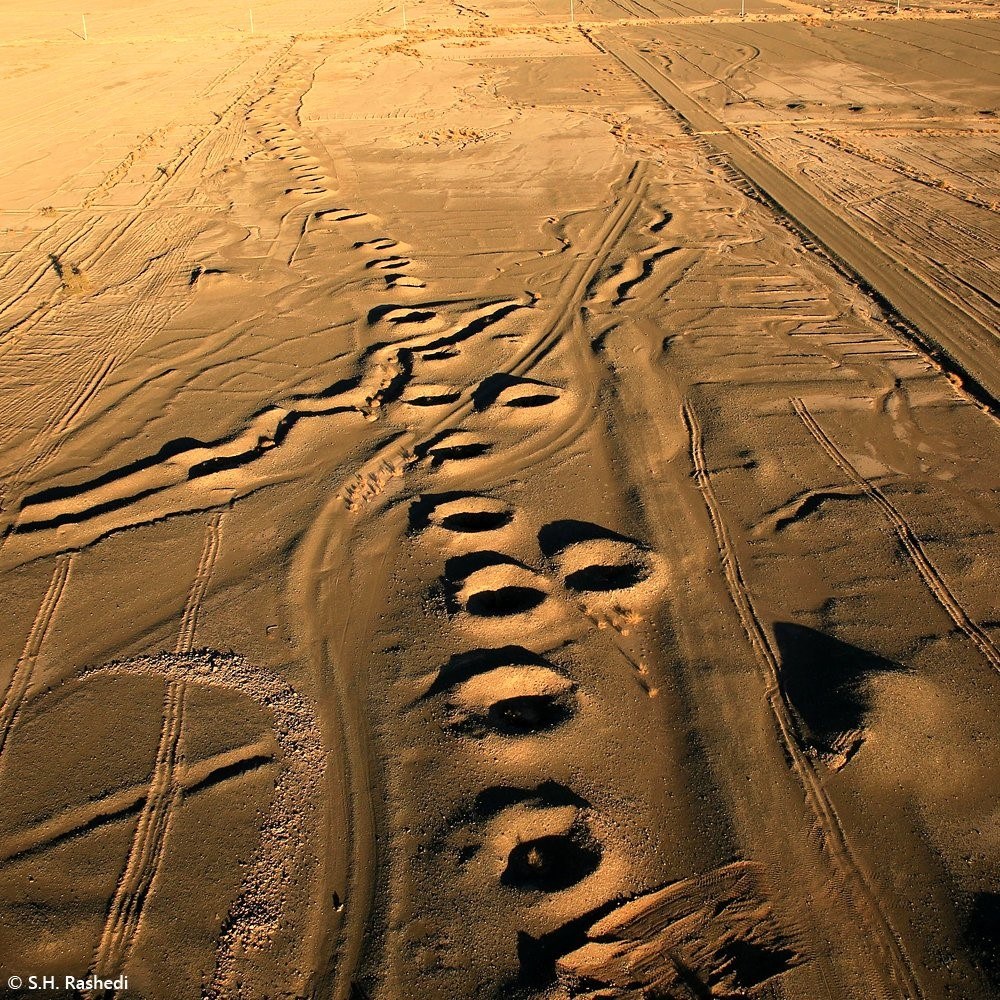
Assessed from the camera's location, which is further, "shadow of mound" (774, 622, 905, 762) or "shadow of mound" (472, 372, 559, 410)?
"shadow of mound" (472, 372, 559, 410)

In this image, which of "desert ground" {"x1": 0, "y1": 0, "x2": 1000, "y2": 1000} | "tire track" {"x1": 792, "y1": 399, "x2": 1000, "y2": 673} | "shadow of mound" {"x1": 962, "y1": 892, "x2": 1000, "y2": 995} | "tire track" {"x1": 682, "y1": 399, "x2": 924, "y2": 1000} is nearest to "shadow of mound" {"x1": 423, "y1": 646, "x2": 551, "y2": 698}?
"desert ground" {"x1": 0, "y1": 0, "x2": 1000, "y2": 1000}

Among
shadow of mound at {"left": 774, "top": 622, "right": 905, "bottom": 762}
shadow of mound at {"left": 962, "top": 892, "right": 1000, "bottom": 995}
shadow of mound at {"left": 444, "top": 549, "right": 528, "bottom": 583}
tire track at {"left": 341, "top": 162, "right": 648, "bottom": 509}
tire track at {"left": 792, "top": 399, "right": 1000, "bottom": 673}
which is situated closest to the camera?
shadow of mound at {"left": 962, "top": 892, "right": 1000, "bottom": 995}

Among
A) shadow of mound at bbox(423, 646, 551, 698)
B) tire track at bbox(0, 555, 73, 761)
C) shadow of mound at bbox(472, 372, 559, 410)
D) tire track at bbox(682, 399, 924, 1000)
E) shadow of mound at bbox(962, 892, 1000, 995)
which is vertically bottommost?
shadow of mound at bbox(962, 892, 1000, 995)

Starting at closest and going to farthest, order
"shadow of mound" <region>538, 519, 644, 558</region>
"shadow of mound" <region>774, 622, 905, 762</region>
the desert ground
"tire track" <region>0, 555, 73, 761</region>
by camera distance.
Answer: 1. the desert ground
2. "shadow of mound" <region>774, 622, 905, 762</region>
3. "tire track" <region>0, 555, 73, 761</region>
4. "shadow of mound" <region>538, 519, 644, 558</region>

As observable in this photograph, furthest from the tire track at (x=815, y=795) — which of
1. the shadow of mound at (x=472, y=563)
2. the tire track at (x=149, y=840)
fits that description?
the tire track at (x=149, y=840)

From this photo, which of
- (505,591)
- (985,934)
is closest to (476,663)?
(505,591)

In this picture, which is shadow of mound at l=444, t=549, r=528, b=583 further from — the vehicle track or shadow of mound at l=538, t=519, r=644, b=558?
the vehicle track

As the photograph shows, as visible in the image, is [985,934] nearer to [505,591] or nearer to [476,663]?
[476,663]
